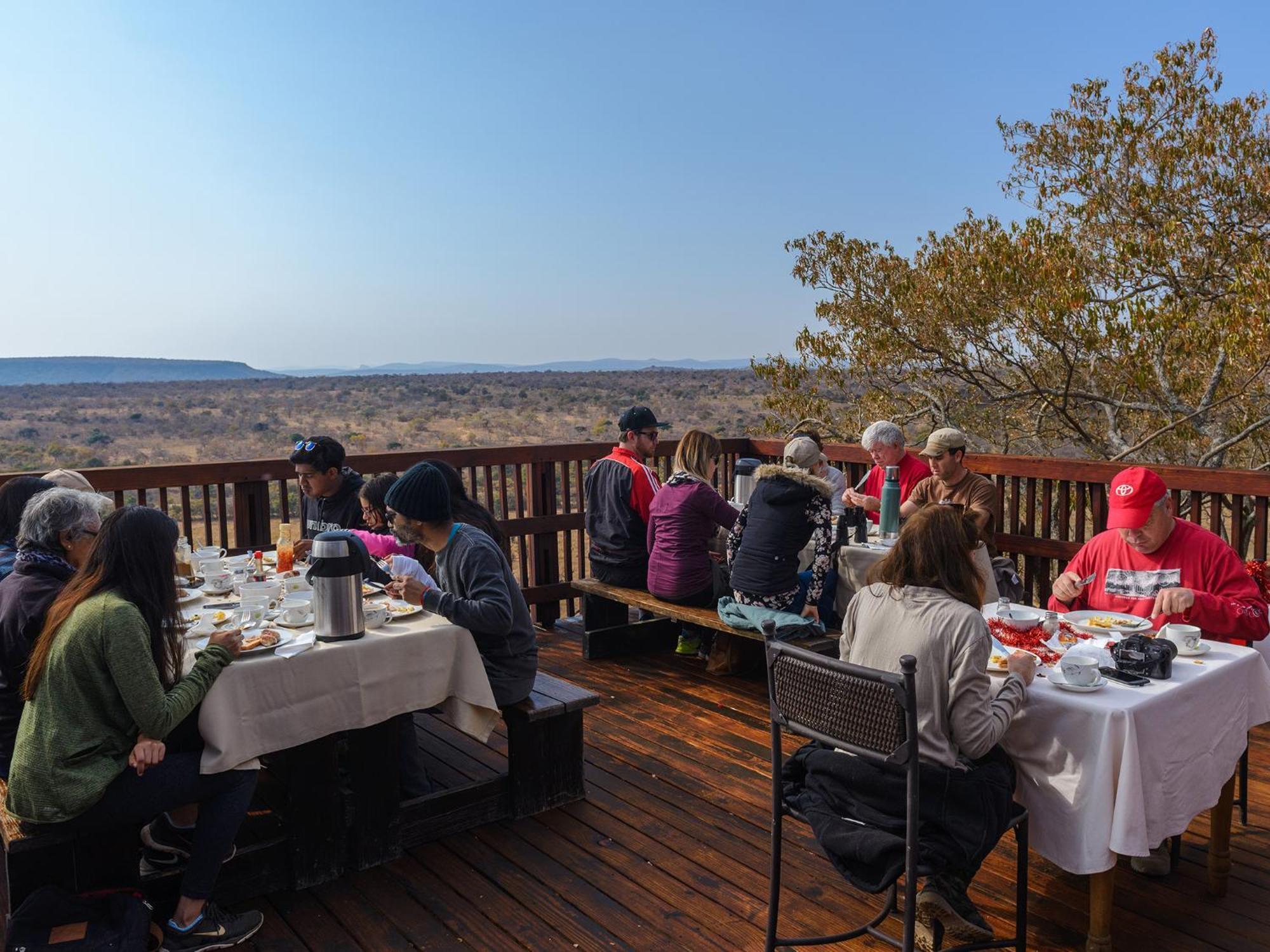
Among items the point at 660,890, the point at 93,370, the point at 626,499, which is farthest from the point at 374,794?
the point at 93,370

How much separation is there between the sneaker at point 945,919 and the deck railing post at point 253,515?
4310mm

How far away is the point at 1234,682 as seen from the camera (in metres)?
2.75

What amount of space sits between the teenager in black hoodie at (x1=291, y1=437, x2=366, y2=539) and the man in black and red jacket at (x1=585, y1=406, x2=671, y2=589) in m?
1.49

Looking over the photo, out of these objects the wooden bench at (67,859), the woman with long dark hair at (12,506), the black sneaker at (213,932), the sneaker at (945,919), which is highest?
the woman with long dark hair at (12,506)

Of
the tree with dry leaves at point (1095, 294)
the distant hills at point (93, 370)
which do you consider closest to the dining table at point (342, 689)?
the tree with dry leaves at point (1095, 294)

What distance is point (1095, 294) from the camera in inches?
371

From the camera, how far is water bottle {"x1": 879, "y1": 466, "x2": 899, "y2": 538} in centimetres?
501

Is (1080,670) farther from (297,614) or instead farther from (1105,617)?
→ (297,614)

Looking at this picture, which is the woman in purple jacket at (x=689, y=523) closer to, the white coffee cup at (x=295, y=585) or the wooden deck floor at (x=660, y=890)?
the wooden deck floor at (x=660, y=890)

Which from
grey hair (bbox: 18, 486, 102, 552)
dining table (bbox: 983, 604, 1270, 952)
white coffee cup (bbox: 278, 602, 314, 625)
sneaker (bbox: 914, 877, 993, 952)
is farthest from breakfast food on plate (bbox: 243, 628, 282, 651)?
dining table (bbox: 983, 604, 1270, 952)

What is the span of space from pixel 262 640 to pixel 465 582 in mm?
697

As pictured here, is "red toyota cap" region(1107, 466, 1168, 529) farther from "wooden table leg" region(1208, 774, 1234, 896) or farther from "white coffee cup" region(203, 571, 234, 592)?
"white coffee cup" region(203, 571, 234, 592)

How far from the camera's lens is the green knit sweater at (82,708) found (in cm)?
245

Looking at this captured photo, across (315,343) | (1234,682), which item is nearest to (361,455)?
(1234,682)
